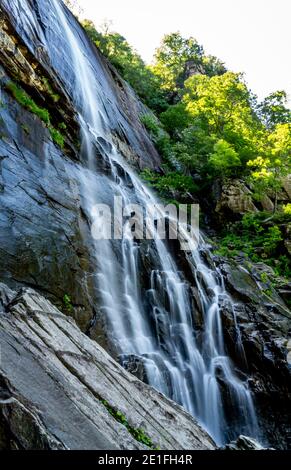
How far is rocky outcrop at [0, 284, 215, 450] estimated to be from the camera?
347 centimetres

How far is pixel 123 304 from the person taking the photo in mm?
9688

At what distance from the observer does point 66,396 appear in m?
4.18

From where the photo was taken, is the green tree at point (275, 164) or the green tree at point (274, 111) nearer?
the green tree at point (275, 164)

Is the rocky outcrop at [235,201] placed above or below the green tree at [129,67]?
below

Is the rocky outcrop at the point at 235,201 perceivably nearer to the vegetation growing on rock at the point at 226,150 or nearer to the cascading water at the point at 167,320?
the vegetation growing on rock at the point at 226,150

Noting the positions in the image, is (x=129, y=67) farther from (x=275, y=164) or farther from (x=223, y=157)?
(x=275, y=164)

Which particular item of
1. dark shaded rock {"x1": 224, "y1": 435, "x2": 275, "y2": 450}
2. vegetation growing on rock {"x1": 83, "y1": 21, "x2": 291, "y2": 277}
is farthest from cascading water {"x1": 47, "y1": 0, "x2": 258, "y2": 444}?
vegetation growing on rock {"x1": 83, "y1": 21, "x2": 291, "y2": 277}

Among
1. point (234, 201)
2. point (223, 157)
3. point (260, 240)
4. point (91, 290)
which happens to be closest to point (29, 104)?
point (91, 290)

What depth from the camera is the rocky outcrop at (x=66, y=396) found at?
3469 mm

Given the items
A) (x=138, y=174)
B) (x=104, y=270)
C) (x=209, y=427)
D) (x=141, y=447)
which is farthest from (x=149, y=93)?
(x=141, y=447)

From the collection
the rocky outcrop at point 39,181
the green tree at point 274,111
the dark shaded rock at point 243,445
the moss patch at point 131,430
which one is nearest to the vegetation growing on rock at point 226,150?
the green tree at point 274,111

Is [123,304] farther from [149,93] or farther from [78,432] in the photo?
[149,93]

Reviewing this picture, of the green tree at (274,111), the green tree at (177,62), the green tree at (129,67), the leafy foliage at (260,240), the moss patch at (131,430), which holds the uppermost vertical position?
the green tree at (177,62)

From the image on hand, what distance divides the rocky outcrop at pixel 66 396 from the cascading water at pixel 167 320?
270 centimetres
